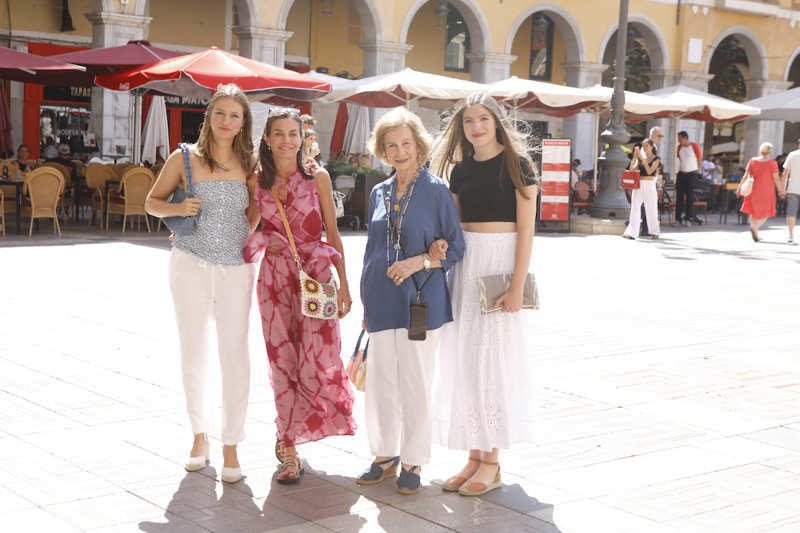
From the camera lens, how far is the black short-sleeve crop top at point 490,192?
14.6 feet

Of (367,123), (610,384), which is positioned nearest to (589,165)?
(367,123)

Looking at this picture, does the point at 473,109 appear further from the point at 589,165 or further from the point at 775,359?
the point at 589,165

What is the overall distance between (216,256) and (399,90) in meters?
13.7

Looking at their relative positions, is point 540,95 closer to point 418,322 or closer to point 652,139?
point 652,139

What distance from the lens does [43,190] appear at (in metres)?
13.9

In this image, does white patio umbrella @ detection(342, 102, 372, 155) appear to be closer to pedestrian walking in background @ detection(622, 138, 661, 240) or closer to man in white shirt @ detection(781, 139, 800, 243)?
pedestrian walking in background @ detection(622, 138, 661, 240)

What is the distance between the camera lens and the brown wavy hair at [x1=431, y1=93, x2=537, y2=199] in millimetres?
4418

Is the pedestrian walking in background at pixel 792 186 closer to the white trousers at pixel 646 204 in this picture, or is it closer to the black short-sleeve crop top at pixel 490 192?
the white trousers at pixel 646 204

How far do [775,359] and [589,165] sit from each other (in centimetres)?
2015

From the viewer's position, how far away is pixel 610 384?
6.44 m

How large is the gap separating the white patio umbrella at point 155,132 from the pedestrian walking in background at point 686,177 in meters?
9.93

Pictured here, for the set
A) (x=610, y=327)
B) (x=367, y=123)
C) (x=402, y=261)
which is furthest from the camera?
(x=367, y=123)

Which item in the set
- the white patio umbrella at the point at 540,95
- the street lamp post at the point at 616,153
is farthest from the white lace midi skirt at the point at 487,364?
the street lamp post at the point at 616,153

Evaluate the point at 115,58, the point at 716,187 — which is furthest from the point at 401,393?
the point at 716,187
